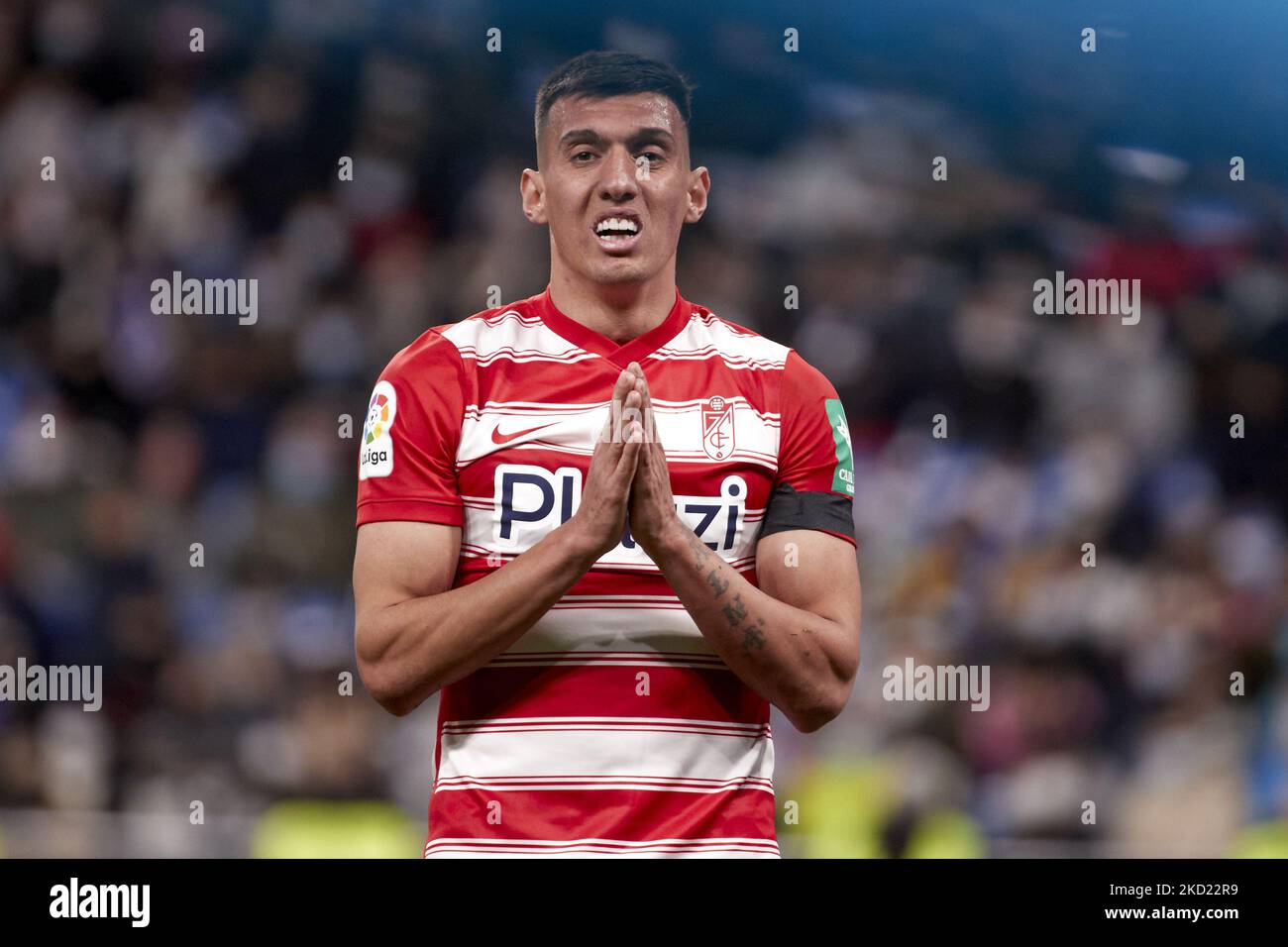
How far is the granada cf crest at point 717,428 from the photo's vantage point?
2709 millimetres

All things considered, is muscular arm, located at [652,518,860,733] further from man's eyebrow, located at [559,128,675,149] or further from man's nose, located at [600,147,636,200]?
man's eyebrow, located at [559,128,675,149]

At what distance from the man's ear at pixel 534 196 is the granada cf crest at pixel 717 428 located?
50 cm

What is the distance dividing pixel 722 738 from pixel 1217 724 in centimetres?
310

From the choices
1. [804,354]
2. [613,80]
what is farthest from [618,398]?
[804,354]

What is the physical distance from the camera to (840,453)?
2834mm

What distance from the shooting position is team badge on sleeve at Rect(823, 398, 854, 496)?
281 cm

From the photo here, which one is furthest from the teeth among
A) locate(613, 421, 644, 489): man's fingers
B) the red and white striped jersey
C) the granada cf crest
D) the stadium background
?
the stadium background

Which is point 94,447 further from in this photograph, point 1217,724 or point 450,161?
point 1217,724

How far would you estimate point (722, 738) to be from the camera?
2.64 m

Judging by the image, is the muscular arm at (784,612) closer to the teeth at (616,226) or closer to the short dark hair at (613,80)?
the teeth at (616,226)

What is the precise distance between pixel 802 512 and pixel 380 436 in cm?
76

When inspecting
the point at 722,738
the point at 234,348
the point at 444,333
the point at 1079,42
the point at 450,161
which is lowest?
the point at 722,738
